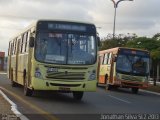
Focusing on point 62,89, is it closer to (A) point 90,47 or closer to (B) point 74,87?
(B) point 74,87

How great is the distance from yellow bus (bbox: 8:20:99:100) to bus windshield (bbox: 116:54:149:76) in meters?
13.3

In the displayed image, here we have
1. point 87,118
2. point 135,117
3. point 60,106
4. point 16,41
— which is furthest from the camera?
point 16,41

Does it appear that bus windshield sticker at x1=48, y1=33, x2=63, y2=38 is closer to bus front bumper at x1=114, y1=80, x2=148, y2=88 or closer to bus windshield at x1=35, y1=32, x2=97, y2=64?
bus windshield at x1=35, y1=32, x2=97, y2=64

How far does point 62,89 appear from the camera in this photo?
69.9 feet

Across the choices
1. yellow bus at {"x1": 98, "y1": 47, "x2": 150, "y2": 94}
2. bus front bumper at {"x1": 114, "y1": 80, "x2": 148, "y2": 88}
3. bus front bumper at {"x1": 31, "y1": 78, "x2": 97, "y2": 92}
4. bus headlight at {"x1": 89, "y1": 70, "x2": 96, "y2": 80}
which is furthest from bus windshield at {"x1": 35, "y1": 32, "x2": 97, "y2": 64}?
yellow bus at {"x1": 98, "y1": 47, "x2": 150, "y2": 94}

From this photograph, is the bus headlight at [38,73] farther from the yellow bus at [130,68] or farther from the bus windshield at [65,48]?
the yellow bus at [130,68]

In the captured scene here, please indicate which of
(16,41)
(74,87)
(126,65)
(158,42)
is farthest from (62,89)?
(158,42)

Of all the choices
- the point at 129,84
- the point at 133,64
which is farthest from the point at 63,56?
the point at 133,64

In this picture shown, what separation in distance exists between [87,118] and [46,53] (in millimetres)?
6074

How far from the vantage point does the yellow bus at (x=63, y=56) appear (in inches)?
835

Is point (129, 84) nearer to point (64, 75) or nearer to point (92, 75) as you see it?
point (92, 75)

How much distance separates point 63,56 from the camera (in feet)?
70.3

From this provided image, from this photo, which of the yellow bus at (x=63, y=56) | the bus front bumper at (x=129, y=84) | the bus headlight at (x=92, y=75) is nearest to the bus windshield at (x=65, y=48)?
the yellow bus at (x=63, y=56)

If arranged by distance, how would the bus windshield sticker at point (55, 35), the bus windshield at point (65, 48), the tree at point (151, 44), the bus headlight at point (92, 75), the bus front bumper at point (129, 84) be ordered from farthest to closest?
the tree at point (151, 44)
the bus front bumper at point (129, 84)
the bus windshield sticker at point (55, 35)
the bus headlight at point (92, 75)
the bus windshield at point (65, 48)
